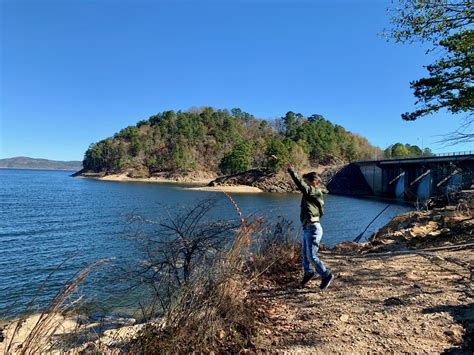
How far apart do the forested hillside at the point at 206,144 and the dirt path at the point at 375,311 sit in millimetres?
92029

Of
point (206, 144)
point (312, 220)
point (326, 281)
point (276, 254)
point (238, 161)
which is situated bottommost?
point (326, 281)

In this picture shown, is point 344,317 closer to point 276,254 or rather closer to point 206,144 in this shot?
point 276,254

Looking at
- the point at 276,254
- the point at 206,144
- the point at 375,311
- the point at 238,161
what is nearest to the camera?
the point at 375,311

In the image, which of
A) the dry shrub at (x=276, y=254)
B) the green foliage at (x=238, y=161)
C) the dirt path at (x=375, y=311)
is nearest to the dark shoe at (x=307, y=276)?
the dirt path at (x=375, y=311)

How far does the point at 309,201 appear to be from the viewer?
6.07m

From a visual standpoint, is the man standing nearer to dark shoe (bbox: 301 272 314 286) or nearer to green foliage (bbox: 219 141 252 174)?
dark shoe (bbox: 301 272 314 286)

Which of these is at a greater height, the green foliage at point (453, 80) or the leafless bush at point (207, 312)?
the green foliage at point (453, 80)

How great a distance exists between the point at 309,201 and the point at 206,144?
142 meters

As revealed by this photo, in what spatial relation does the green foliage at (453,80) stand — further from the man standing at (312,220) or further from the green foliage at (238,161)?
the green foliage at (238,161)

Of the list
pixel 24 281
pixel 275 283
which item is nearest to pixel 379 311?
pixel 275 283

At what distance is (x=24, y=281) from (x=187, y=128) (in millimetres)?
137216

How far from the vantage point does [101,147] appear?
486ft

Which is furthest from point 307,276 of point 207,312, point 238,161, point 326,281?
point 238,161

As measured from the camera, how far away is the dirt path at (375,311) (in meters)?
4.15
